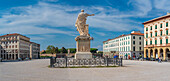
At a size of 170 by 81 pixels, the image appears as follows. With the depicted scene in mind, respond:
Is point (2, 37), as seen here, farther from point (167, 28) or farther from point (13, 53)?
point (167, 28)

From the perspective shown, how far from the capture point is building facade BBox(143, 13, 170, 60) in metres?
52.8

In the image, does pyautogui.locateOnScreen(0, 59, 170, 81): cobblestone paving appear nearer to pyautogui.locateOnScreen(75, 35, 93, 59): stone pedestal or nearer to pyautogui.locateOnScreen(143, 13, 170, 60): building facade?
pyautogui.locateOnScreen(75, 35, 93, 59): stone pedestal

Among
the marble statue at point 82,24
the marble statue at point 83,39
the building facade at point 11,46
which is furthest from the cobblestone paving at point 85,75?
the building facade at point 11,46

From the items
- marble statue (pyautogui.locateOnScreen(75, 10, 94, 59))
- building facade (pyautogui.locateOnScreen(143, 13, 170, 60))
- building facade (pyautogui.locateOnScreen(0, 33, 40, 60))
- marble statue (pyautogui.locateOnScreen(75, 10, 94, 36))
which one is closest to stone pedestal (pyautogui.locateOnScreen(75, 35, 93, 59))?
marble statue (pyautogui.locateOnScreen(75, 10, 94, 59))

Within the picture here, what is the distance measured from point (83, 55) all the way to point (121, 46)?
63.9 m

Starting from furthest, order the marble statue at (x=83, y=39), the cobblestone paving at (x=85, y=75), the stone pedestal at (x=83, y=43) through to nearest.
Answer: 1. the stone pedestal at (x=83, y=43)
2. the marble statue at (x=83, y=39)
3. the cobblestone paving at (x=85, y=75)

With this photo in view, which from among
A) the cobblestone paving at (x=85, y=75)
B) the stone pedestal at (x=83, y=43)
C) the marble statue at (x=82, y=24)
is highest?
the marble statue at (x=82, y=24)

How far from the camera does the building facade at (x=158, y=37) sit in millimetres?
52812

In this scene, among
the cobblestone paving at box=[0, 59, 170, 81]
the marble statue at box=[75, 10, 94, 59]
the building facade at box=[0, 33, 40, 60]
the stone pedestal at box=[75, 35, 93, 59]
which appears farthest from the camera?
the building facade at box=[0, 33, 40, 60]

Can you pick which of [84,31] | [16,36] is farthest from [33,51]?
[84,31]

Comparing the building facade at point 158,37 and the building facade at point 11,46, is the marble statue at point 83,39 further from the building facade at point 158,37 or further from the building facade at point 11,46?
the building facade at point 11,46

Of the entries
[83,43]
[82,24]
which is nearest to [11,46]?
[82,24]

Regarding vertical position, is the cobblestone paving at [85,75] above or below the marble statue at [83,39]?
below

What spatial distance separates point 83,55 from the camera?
998 inches
